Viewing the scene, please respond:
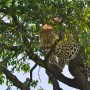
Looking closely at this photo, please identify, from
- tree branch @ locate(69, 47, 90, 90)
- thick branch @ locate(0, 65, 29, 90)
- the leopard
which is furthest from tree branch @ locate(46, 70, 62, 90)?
A: thick branch @ locate(0, 65, 29, 90)

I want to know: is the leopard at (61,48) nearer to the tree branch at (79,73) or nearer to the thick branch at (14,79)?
the tree branch at (79,73)

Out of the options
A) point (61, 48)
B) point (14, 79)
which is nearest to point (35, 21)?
point (14, 79)

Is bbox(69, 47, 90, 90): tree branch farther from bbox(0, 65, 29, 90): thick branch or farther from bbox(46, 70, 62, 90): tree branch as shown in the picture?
bbox(0, 65, 29, 90): thick branch

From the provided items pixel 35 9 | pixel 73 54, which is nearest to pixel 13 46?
pixel 35 9

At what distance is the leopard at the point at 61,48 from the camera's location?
1005 centimetres

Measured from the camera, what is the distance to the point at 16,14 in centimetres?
896

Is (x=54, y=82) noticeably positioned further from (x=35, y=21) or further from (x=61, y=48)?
(x=35, y=21)

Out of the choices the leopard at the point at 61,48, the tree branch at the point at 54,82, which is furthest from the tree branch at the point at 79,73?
the tree branch at the point at 54,82

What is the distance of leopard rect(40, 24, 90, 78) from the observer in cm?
1005

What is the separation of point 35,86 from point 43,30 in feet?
5.93

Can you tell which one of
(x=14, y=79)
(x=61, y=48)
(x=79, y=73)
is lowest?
(x=14, y=79)

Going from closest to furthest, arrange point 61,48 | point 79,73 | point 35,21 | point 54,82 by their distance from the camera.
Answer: point 35,21, point 79,73, point 54,82, point 61,48

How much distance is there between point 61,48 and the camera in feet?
36.5

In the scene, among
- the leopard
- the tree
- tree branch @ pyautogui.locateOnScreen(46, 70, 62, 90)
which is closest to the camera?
the tree
